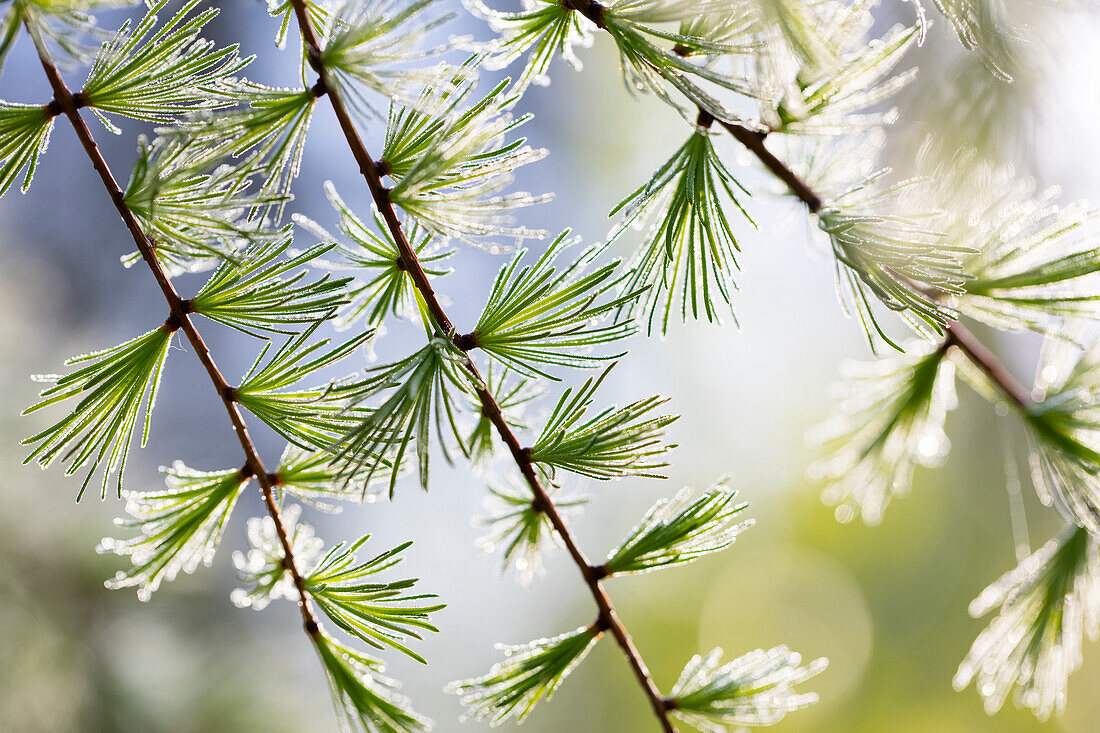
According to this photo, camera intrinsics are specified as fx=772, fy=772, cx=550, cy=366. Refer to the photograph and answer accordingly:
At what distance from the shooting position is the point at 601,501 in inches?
103

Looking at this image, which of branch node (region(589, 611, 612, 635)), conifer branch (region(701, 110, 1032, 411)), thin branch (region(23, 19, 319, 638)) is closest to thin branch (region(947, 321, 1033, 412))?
conifer branch (region(701, 110, 1032, 411))

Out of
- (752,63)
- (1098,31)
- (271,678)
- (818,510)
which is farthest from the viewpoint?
(818,510)

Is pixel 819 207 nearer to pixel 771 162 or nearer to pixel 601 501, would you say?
pixel 771 162

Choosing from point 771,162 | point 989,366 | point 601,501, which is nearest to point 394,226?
point 771,162

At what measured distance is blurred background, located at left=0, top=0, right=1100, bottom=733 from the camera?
47cm

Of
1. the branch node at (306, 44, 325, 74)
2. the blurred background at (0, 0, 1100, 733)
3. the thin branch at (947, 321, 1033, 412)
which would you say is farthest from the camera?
the blurred background at (0, 0, 1100, 733)

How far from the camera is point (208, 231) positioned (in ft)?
0.95

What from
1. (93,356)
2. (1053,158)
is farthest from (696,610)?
(93,356)

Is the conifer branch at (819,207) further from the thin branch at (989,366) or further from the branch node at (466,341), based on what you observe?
the branch node at (466,341)

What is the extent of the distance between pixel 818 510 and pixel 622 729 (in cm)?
113

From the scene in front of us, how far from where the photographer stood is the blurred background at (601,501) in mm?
471

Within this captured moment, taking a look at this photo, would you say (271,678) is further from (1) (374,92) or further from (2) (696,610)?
(2) (696,610)

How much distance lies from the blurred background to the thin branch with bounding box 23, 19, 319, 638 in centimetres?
5

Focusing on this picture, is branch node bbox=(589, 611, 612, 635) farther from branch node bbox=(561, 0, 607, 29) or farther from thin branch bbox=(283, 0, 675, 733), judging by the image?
branch node bbox=(561, 0, 607, 29)
